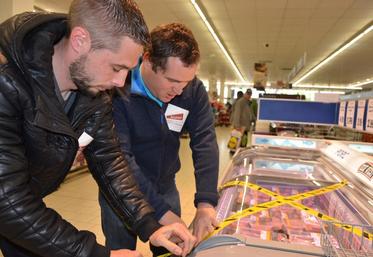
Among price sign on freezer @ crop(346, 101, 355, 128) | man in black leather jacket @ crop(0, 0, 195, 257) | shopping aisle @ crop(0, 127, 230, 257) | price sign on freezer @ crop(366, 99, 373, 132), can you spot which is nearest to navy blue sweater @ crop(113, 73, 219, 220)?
man in black leather jacket @ crop(0, 0, 195, 257)

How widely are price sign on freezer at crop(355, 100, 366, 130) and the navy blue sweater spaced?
2318mm

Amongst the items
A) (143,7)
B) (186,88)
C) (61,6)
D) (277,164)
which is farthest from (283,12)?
(186,88)

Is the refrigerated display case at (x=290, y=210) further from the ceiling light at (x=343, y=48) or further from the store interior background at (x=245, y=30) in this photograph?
the ceiling light at (x=343, y=48)

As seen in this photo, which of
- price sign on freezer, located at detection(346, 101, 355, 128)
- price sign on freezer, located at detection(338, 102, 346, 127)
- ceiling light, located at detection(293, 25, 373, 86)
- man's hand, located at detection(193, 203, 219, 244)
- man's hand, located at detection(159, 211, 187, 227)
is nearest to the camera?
man's hand, located at detection(193, 203, 219, 244)

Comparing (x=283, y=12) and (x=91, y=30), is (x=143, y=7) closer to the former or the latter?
(x=283, y=12)

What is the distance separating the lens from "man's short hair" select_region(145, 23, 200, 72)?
1.55 meters

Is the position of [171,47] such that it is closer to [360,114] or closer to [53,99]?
[53,99]

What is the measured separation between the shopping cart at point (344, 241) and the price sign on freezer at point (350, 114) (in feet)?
9.86

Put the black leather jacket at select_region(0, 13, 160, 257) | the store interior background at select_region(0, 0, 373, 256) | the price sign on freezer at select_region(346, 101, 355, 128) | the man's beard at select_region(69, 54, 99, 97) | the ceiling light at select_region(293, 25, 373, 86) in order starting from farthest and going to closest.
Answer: the ceiling light at select_region(293, 25, 373, 86), the store interior background at select_region(0, 0, 373, 256), the price sign on freezer at select_region(346, 101, 355, 128), the man's beard at select_region(69, 54, 99, 97), the black leather jacket at select_region(0, 13, 160, 257)

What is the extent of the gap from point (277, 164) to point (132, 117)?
1.40 m

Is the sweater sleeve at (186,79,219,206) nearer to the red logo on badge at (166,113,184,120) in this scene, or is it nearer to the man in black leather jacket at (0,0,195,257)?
the red logo on badge at (166,113,184,120)

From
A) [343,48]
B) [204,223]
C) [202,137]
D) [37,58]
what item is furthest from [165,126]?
[343,48]

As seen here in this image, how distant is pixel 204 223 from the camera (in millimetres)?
1436

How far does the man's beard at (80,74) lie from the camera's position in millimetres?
1128
